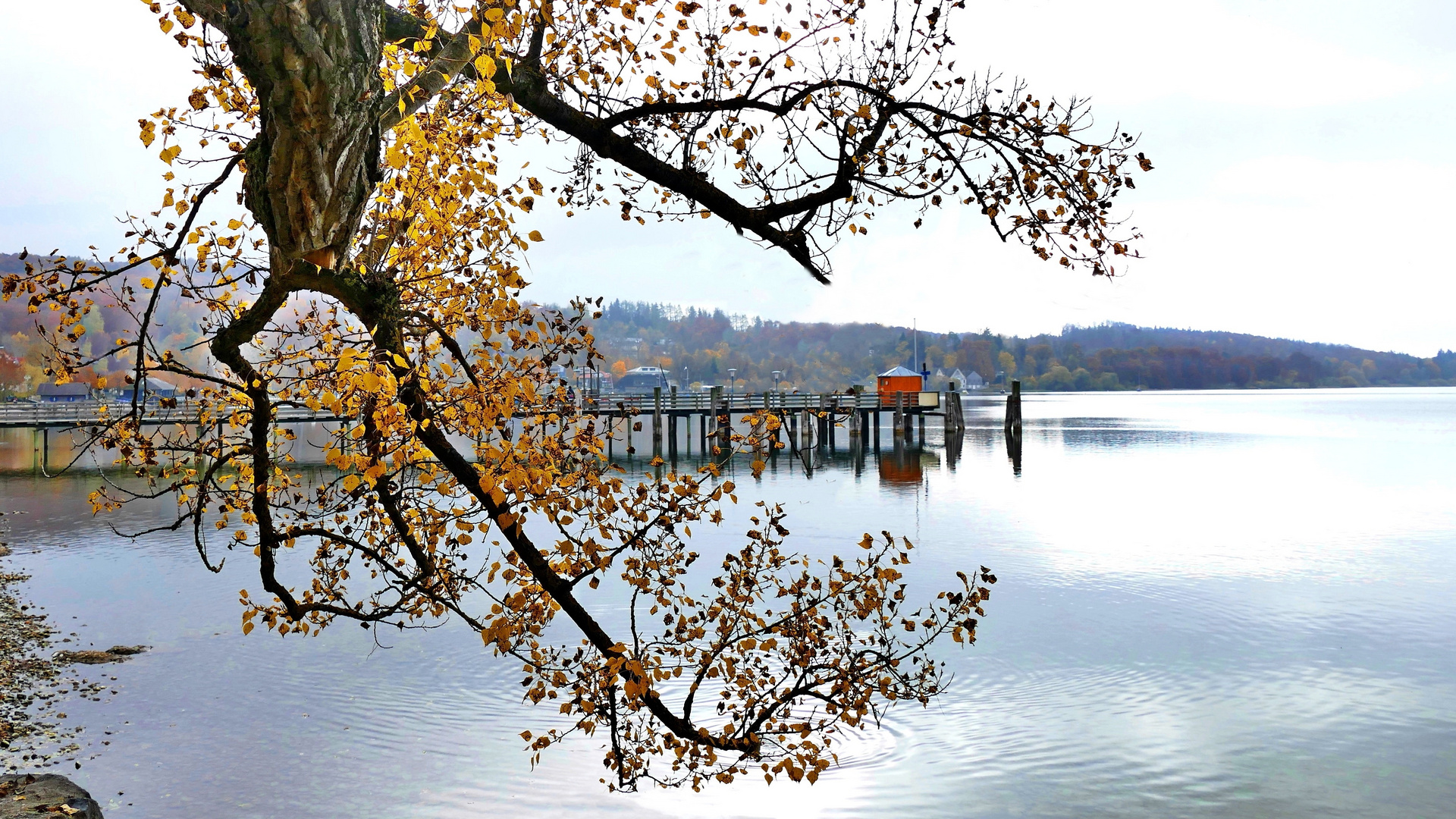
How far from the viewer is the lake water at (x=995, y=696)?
10062 mm

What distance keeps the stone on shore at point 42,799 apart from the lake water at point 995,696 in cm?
196

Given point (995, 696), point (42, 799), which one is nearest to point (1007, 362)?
point (995, 696)

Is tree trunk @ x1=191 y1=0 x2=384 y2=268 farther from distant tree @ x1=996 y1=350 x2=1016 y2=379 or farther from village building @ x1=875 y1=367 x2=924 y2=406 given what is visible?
distant tree @ x1=996 y1=350 x2=1016 y2=379

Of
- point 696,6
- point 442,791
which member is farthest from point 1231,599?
point 696,6

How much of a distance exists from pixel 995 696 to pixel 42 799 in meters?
10.4

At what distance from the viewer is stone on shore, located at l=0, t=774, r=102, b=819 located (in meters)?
6.54

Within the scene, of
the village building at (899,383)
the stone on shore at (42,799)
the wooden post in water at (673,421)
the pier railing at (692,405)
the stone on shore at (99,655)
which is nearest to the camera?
the stone on shore at (42,799)

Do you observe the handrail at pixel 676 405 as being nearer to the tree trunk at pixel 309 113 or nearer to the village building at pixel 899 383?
the village building at pixel 899 383

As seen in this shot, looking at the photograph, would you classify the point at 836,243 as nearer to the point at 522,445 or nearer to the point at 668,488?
the point at 668,488

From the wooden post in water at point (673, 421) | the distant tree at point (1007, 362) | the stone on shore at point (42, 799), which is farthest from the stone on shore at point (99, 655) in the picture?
the distant tree at point (1007, 362)

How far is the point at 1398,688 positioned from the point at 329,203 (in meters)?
15.2

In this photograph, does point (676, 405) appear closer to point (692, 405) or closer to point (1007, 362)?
point (692, 405)

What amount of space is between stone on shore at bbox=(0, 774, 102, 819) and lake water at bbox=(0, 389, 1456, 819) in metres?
1.96

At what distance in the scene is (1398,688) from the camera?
1364 cm
